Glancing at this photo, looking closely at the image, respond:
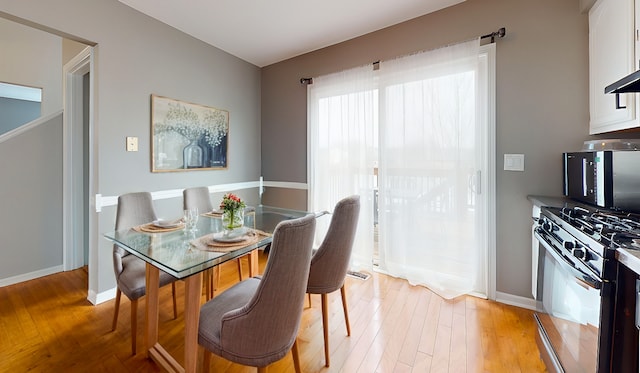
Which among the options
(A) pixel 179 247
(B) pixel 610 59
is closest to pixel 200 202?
(A) pixel 179 247

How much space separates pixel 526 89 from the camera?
6.84ft

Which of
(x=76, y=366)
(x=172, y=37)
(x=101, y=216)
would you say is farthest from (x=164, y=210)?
(x=172, y=37)

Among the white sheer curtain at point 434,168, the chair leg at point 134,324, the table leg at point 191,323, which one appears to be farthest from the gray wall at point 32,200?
the white sheer curtain at point 434,168

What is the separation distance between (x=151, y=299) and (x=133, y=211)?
91cm

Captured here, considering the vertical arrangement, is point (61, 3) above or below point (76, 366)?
above

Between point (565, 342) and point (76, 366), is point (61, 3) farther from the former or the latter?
point (565, 342)

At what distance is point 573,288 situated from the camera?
115 cm

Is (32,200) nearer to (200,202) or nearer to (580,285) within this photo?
(200,202)

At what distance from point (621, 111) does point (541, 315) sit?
125cm

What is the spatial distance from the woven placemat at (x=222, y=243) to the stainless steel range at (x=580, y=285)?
4.89 ft

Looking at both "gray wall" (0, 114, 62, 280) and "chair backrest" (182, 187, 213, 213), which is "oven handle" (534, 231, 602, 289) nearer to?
"chair backrest" (182, 187, 213, 213)

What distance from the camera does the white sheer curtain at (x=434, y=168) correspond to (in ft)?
7.47

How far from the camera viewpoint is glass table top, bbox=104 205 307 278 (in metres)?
1.18

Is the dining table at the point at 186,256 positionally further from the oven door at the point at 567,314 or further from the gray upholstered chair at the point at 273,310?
the oven door at the point at 567,314
